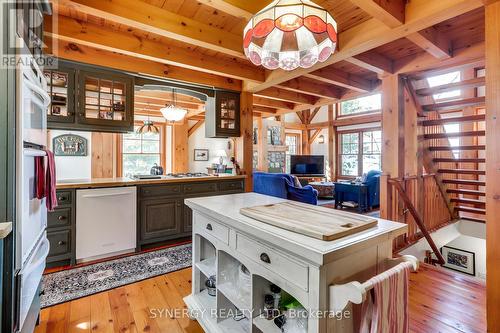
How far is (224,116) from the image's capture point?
12.4ft

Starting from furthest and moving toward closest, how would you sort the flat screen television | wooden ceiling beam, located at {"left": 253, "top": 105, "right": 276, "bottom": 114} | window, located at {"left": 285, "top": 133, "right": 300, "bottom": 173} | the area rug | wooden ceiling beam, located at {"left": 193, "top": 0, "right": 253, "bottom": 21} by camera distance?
window, located at {"left": 285, "top": 133, "right": 300, "bottom": 173} → the flat screen television → wooden ceiling beam, located at {"left": 253, "top": 105, "right": 276, "bottom": 114} → the area rug → wooden ceiling beam, located at {"left": 193, "top": 0, "right": 253, "bottom": 21}

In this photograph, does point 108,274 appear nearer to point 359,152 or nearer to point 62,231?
point 62,231

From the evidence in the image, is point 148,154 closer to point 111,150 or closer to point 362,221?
point 111,150

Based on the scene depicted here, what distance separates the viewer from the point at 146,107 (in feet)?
20.1

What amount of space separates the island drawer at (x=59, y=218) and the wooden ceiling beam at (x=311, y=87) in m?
3.18

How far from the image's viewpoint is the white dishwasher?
2.65m

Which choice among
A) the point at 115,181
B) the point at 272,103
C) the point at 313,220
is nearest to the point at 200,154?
the point at 272,103

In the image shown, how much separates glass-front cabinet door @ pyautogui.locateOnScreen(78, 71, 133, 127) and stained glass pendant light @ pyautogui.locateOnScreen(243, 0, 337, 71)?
79.2 inches

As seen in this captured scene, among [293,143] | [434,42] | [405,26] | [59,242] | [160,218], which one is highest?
[434,42]

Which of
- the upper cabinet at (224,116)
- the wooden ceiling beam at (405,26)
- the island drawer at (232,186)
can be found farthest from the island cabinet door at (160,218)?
the wooden ceiling beam at (405,26)

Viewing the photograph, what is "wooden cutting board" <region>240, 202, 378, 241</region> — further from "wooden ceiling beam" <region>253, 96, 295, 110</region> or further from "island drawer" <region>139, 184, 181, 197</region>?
"wooden ceiling beam" <region>253, 96, 295, 110</region>

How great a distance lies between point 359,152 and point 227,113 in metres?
5.91

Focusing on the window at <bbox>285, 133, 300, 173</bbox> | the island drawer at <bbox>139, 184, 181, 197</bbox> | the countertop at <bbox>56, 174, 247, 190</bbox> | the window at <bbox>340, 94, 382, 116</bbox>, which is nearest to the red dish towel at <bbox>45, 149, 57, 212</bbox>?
the countertop at <bbox>56, 174, 247, 190</bbox>

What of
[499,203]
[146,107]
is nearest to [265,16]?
[499,203]
